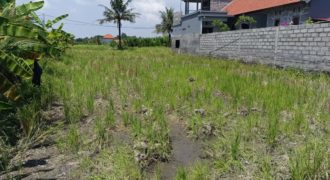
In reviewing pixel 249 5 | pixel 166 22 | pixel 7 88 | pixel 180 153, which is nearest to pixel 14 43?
pixel 7 88

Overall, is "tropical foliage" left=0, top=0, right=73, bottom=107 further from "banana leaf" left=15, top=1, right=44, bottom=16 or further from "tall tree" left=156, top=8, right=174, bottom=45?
"tall tree" left=156, top=8, right=174, bottom=45

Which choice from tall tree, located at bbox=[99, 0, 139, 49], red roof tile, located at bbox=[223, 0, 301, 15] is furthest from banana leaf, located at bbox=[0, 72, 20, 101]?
tall tree, located at bbox=[99, 0, 139, 49]

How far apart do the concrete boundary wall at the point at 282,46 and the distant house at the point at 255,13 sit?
13.1 feet

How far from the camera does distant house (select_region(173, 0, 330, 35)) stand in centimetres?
1454

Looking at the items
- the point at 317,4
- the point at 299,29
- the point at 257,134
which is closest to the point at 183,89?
the point at 257,134

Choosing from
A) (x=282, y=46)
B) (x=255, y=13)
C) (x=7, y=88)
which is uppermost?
(x=255, y=13)

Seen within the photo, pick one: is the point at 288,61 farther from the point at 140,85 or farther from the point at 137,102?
the point at 137,102

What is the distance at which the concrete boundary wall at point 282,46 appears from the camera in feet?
25.3

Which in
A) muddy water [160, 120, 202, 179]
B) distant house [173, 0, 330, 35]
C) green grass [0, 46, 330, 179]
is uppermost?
distant house [173, 0, 330, 35]

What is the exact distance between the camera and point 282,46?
9.42 metres

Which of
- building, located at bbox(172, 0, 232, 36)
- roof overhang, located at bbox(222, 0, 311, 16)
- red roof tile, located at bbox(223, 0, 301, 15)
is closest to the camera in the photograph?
roof overhang, located at bbox(222, 0, 311, 16)

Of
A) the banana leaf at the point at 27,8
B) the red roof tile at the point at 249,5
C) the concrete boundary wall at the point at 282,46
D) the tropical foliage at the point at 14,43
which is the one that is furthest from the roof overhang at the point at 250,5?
the tropical foliage at the point at 14,43

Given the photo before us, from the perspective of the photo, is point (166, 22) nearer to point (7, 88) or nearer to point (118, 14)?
point (118, 14)

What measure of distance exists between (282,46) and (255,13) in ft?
35.1
